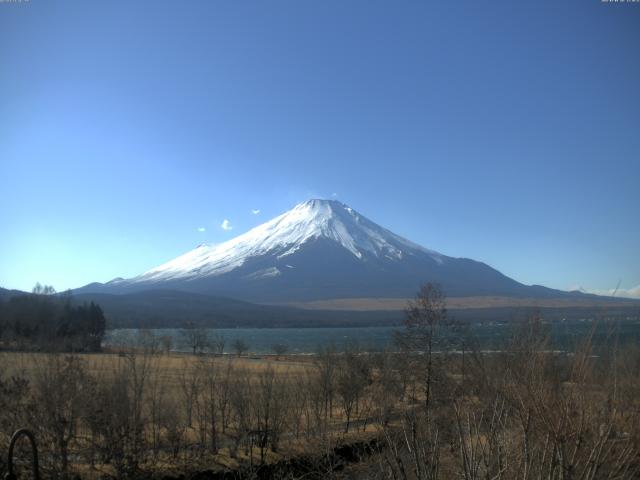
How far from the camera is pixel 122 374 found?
52.6 ft

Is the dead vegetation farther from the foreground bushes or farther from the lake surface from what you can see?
the lake surface

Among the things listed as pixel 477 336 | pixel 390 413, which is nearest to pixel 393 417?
pixel 390 413

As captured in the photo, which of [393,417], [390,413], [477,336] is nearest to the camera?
[390,413]

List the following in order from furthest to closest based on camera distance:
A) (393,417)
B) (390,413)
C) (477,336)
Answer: (393,417) → (477,336) → (390,413)

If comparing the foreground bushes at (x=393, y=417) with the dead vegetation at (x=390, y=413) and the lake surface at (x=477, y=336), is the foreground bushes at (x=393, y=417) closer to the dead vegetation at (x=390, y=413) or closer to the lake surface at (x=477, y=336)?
the dead vegetation at (x=390, y=413)

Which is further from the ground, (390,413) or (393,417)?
(390,413)

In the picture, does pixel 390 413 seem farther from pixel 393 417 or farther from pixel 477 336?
pixel 393 417

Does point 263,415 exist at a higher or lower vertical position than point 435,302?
lower

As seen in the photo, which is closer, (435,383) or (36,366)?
(36,366)

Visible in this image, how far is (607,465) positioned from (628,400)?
2.56 metres

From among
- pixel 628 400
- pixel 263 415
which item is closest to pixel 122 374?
pixel 263 415

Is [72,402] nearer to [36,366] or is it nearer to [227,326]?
[36,366]

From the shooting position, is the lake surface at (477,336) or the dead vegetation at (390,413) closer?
the dead vegetation at (390,413)

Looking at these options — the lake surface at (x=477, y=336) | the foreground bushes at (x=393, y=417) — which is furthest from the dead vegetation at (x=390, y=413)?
the lake surface at (x=477, y=336)
